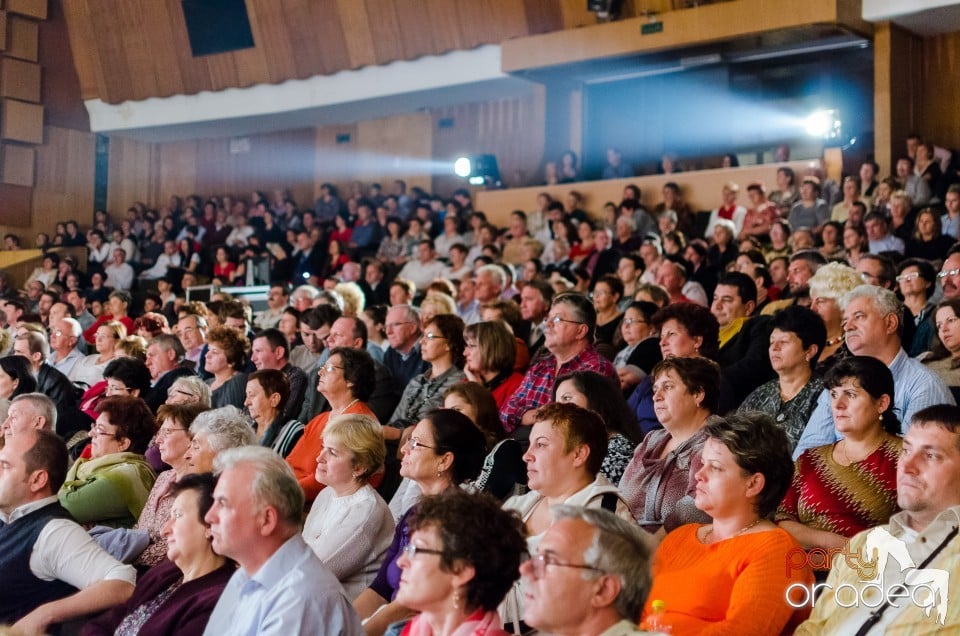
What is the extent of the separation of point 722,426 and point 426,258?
594 cm

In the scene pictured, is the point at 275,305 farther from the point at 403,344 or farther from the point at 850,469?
the point at 850,469

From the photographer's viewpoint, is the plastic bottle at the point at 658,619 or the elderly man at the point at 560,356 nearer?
the plastic bottle at the point at 658,619

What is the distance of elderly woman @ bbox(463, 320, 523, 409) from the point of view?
13.4 feet

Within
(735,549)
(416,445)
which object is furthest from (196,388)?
(735,549)

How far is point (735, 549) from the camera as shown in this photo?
2.28 meters

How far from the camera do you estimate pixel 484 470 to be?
3086 mm

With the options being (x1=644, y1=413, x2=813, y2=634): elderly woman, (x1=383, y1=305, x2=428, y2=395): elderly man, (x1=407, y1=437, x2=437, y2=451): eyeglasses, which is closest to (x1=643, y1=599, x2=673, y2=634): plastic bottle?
(x1=644, y1=413, x2=813, y2=634): elderly woman

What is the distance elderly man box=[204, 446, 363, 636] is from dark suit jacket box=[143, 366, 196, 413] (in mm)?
2382

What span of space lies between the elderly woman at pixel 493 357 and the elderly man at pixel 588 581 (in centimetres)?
223

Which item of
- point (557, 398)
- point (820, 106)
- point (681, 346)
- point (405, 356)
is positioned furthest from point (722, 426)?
point (820, 106)

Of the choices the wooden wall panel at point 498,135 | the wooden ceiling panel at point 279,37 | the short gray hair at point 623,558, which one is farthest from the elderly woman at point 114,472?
the wooden wall panel at point 498,135

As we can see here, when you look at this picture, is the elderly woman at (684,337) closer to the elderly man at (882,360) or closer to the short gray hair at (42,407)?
the elderly man at (882,360)

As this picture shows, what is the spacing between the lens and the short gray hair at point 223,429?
125 inches

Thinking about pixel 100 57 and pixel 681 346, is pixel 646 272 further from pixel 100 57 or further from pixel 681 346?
pixel 100 57
